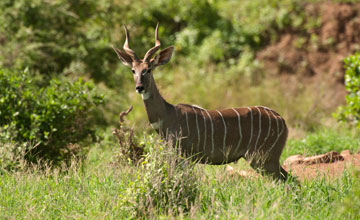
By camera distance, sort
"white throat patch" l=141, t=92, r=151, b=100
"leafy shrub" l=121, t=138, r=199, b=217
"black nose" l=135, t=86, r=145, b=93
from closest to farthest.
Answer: "leafy shrub" l=121, t=138, r=199, b=217 → "black nose" l=135, t=86, r=145, b=93 → "white throat patch" l=141, t=92, r=151, b=100

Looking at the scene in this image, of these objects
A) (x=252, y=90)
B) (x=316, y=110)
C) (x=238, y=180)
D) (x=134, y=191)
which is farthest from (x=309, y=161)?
(x=252, y=90)

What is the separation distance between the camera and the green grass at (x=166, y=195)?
4.24 metres

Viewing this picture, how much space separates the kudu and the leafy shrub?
805mm

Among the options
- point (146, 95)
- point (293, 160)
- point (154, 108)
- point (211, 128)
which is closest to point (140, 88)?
point (146, 95)

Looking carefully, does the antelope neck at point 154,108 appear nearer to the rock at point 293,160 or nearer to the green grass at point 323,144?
the rock at point 293,160

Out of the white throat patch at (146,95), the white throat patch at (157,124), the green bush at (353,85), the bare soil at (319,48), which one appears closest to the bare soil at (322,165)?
the green bush at (353,85)

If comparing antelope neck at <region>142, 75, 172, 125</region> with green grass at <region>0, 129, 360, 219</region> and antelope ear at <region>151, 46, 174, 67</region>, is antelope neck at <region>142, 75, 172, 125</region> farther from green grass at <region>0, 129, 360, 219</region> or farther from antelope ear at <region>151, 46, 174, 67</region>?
green grass at <region>0, 129, 360, 219</region>

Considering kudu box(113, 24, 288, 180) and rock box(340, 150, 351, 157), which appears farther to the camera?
rock box(340, 150, 351, 157)

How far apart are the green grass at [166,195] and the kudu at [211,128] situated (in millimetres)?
423

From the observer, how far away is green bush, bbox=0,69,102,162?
6.46 metres

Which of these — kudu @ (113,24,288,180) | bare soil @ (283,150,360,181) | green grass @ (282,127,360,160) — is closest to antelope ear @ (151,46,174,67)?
kudu @ (113,24,288,180)

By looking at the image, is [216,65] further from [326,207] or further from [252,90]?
[326,207]

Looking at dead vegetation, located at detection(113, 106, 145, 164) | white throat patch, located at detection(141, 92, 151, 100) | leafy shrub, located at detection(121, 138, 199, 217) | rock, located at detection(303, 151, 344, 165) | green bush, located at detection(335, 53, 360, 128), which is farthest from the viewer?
green bush, located at detection(335, 53, 360, 128)

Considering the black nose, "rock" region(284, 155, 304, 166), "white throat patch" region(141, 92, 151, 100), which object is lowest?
"rock" region(284, 155, 304, 166)
